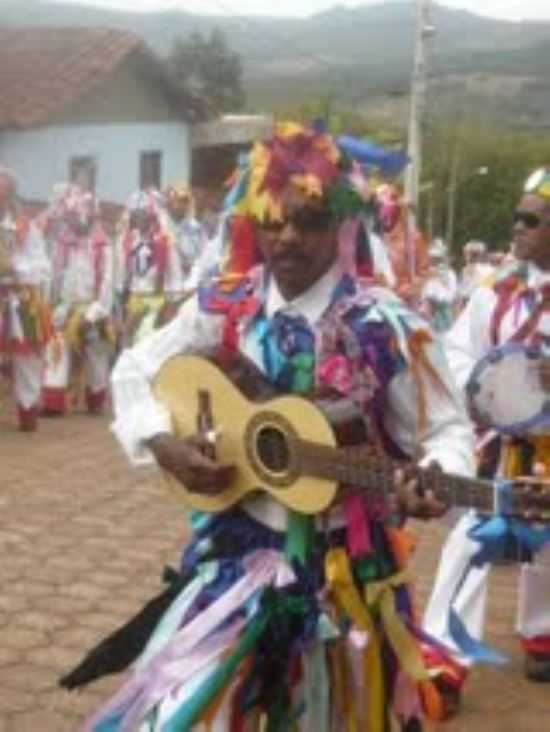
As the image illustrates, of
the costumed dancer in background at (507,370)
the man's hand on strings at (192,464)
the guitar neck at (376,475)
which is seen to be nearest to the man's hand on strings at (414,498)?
the guitar neck at (376,475)

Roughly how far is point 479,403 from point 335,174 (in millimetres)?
1702

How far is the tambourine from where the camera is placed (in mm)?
5188

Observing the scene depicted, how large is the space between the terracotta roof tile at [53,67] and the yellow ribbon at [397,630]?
70.2 feet

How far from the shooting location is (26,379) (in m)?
11.5

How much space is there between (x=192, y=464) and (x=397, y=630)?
621 mm

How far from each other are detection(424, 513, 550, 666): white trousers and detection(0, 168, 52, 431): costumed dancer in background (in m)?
6.31

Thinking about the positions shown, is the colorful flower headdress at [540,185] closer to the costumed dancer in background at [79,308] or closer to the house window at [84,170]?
the costumed dancer in background at [79,308]

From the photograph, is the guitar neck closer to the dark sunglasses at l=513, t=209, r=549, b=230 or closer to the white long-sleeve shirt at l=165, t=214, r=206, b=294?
the dark sunglasses at l=513, t=209, r=549, b=230

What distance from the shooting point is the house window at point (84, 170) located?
86.9 feet

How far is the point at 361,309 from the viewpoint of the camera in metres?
3.63

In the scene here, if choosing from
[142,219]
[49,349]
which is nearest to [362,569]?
[49,349]

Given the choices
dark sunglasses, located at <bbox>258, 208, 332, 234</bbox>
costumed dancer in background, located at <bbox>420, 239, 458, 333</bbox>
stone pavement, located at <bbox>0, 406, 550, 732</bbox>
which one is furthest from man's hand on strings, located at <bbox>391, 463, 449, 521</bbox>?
costumed dancer in background, located at <bbox>420, 239, 458, 333</bbox>

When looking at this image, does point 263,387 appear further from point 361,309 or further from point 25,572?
point 25,572

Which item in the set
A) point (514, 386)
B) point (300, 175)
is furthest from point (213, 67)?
point (300, 175)
